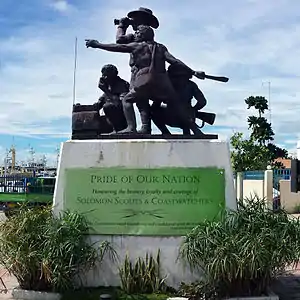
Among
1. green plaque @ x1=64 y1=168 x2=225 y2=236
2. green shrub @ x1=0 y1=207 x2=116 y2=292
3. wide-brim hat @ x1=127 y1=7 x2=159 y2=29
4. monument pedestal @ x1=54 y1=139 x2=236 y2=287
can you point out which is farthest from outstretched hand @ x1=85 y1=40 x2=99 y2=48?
green shrub @ x1=0 y1=207 x2=116 y2=292

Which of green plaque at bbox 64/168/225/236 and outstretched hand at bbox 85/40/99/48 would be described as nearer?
green plaque at bbox 64/168/225/236

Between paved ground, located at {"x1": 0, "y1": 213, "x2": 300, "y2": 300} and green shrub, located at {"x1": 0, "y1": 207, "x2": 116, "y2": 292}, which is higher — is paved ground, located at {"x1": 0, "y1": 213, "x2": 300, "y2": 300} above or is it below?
below

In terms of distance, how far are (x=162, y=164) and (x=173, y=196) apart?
1.59ft

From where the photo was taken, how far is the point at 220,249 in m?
6.91

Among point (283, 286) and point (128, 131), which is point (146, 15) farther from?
point (283, 286)

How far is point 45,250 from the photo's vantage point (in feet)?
23.7

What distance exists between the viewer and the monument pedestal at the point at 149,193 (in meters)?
7.83

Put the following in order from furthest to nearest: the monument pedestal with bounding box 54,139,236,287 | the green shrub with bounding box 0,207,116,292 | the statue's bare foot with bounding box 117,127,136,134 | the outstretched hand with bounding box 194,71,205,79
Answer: the outstretched hand with bounding box 194,71,205,79 → the statue's bare foot with bounding box 117,127,136,134 → the monument pedestal with bounding box 54,139,236,287 → the green shrub with bounding box 0,207,116,292

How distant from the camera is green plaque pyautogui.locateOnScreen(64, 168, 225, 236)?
7.83 meters

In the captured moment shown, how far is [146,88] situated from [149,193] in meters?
1.58

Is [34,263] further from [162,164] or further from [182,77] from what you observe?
[182,77]

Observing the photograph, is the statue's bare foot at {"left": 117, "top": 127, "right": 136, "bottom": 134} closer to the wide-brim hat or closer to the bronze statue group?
the bronze statue group

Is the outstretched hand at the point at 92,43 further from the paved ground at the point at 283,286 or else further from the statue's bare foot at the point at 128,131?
the paved ground at the point at 283,286

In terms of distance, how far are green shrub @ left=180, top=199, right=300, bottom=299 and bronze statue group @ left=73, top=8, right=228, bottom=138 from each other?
1625 mm
